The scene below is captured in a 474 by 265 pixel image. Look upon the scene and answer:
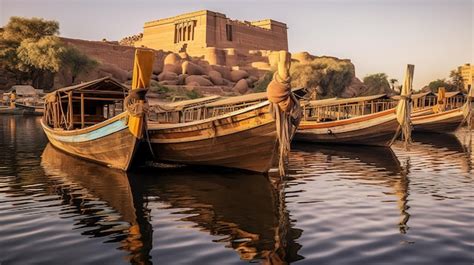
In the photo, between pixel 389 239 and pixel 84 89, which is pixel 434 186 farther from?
pixel 84 89

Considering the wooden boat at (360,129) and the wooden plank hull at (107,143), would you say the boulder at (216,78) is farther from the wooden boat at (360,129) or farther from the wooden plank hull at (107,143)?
the wooden plank hull at (107,143)

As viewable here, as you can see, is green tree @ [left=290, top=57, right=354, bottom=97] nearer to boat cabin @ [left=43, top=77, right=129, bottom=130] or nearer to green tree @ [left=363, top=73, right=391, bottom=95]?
green tree @ [left=363, top=73, right=391, bottom=95]

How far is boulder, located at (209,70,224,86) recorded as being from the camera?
196 ft

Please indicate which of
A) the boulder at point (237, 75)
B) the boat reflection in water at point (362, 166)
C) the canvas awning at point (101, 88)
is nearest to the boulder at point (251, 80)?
the boulder at point (237, 75)

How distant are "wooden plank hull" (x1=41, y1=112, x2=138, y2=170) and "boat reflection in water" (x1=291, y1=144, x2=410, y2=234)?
4.41 meters

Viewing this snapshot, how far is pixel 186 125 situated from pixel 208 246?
5979 millimetres

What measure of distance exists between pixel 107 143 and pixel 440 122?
2222 centimetres

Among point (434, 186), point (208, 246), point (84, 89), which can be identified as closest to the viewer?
point (208, 246)

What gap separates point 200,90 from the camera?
174 ft

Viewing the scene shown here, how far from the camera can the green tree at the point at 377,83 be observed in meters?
64.8

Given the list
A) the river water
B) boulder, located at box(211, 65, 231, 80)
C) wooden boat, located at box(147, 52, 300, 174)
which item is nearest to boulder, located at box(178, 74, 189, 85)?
boulder, located at box(211, 65, 231, 80)

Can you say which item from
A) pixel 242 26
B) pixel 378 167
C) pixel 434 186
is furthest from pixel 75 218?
pixel 242 26

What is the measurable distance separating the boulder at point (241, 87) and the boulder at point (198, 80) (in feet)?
12.4

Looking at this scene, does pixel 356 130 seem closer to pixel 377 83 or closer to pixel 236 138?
pixel 236 138
